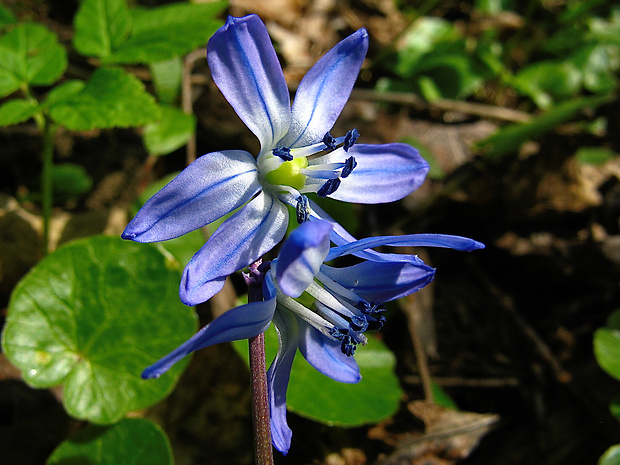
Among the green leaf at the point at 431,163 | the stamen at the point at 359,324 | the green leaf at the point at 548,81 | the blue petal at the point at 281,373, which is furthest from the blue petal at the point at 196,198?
the green leaf at the point at 548,81

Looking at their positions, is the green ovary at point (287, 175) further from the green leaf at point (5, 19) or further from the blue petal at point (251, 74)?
the green leaf at point (5, 19)

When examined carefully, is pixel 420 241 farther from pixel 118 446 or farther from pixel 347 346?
pixel 118 446

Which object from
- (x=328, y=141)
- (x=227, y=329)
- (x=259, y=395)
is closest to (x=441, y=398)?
(x=259, y=395)

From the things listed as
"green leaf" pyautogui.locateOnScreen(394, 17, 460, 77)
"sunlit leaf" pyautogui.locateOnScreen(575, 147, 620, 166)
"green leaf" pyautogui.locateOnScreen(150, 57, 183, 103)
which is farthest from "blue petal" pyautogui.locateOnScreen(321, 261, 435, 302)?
"green leaf" pyautogui.locateOnScreen(394, 17, 460, 77)

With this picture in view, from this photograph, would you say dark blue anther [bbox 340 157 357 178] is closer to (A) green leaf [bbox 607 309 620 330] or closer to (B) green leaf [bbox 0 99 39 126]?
(B) green leaf [bbox 0 99 39 126]

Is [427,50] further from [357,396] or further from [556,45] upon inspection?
[357,396]

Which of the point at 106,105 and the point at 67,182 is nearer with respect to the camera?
the point at 106,105

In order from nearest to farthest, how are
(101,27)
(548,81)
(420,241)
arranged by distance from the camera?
(420,241), (101,27), (548,81)
